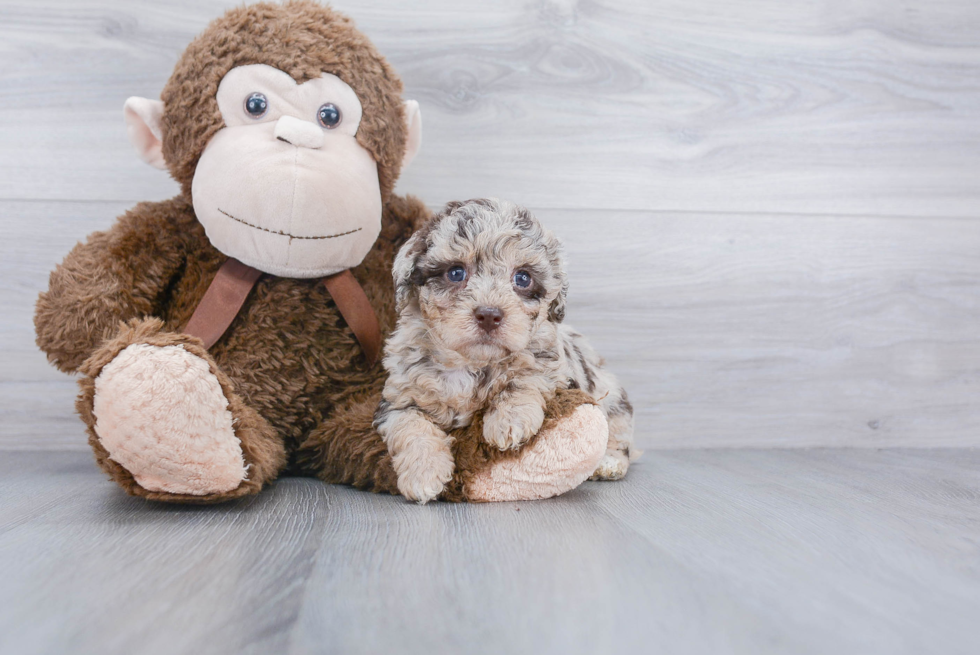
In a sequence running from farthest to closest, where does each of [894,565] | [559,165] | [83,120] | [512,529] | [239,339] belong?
1. [559,165]
2. [83,120]
3. [239,339]
4. [512,529]
5. [894,565]

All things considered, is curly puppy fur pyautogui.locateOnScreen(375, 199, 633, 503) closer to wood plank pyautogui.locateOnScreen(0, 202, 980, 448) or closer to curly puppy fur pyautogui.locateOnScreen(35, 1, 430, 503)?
curly puppy fur pyautogui.locateOnScreen(35, 1, 430, 503)

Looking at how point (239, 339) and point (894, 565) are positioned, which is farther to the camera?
point (239, 339)

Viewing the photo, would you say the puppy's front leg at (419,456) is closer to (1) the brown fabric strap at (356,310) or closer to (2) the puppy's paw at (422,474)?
(2) the puppy's paw at (422,474)

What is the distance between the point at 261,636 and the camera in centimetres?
85

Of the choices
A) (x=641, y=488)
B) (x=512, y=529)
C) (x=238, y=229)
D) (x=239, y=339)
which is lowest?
(x=641, y=488)

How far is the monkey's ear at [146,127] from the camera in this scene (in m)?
1.59

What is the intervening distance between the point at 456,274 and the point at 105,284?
31.7 inches

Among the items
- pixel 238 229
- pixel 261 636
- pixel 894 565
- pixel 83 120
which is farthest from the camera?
pixel 83 120

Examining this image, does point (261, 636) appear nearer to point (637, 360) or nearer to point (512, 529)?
point (512, 529)

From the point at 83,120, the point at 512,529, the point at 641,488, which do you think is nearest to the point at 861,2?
the point at 641,488

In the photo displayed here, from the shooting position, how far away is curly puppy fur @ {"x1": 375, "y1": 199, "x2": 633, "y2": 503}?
1.37m

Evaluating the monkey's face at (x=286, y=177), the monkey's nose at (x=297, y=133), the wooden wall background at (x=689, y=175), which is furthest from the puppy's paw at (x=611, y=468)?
the monkey's nose at (x=297, y=133)

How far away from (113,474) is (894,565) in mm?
1441

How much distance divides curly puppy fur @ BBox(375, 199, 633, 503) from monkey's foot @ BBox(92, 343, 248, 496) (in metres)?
0.35
